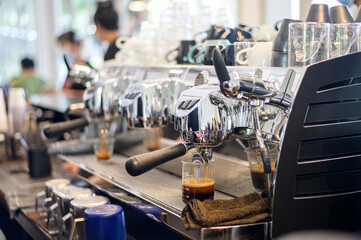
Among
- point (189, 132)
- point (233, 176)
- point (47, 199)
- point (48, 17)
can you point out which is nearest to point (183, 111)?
point (189, 132)

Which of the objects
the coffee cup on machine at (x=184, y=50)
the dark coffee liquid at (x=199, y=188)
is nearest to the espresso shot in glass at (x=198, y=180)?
the dark coffee liquid at (x=199, y=188)

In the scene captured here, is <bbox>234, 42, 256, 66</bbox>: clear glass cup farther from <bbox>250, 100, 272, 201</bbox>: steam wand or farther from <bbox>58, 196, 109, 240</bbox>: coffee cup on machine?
<bbox>58, 196, 109, 240</bbox>: coffee cup on machine

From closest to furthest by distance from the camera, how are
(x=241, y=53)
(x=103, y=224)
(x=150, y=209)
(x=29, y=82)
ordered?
(x=103, y=224)
(x=150, y=209)
(x=241, y=53)
(x=29, y=82)

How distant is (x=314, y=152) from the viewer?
0.88 metres

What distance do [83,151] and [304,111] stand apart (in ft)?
3.24

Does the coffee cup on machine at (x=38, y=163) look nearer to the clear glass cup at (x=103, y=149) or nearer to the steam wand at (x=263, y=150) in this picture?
the clear glass cup at (x=103, y=149)

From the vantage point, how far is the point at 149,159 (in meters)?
0.99

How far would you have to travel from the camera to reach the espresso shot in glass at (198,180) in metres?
1.02

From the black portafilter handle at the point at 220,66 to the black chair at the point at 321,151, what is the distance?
0.44 feet

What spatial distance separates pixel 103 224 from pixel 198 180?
0.22 m

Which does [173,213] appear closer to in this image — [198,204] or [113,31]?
[198,204]

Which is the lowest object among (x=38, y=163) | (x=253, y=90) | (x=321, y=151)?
(x=38, y=163)

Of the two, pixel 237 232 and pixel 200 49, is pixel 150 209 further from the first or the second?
pixel 200 49

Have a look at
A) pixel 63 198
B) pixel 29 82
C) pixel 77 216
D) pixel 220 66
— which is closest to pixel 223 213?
pixel 220 66
